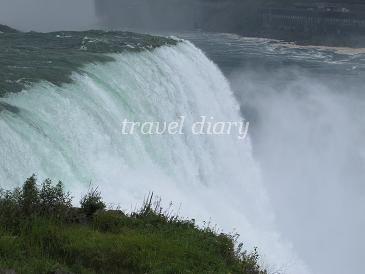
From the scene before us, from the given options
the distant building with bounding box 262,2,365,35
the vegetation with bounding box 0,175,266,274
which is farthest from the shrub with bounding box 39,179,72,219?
the distant building with bounding box 262,2,365,35

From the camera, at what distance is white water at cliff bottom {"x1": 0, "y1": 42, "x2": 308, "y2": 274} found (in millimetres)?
8734

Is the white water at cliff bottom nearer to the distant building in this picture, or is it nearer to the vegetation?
the vegetation

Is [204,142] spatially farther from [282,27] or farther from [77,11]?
[77,11]

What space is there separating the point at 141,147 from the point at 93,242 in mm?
6094

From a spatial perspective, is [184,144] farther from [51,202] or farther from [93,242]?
[93,242]

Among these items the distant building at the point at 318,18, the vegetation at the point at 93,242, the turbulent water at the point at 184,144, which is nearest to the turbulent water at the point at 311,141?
the turbulent water at the point at 184,144

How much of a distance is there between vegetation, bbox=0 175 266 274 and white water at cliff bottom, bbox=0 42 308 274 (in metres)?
1.78

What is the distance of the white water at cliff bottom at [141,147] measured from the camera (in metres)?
8.73

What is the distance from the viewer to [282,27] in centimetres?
5853

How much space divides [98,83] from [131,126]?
1.36 metres

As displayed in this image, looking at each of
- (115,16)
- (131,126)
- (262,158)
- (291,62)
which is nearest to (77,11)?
(115,16)

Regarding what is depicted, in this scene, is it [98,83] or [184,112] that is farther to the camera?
[184,112]

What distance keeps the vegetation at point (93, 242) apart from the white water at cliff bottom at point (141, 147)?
1.78 meters

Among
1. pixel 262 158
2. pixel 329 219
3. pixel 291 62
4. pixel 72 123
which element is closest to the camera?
pixel 72 123
